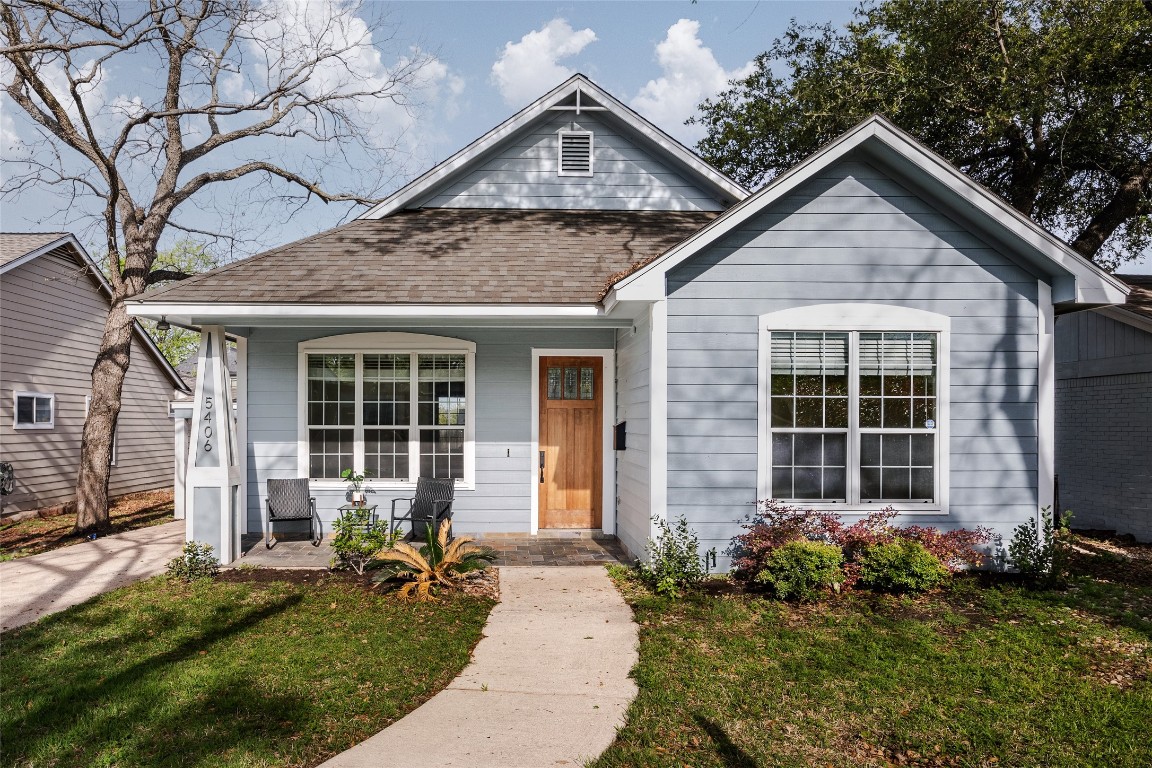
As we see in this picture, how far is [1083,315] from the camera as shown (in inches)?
417

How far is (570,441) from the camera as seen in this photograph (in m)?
9.02

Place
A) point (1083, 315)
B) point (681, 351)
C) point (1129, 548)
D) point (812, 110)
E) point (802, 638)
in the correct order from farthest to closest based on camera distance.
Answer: point (812, 110) < point (1083, 315) < point (1129, 548) < point (681, 351) < point (802, 638)

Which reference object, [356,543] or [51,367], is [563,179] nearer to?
[356,543]

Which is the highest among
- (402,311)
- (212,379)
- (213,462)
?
(402,311)

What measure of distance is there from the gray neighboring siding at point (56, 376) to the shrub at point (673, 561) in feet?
38.4

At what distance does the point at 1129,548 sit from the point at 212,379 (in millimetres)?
11964

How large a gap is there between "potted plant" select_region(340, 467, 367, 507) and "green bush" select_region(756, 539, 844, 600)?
494 cm

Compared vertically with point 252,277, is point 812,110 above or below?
above

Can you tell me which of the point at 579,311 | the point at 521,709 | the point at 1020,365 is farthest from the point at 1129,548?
the point at 521,709

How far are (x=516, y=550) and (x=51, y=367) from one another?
418 inches

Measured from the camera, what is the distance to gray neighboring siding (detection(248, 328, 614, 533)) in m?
8.78

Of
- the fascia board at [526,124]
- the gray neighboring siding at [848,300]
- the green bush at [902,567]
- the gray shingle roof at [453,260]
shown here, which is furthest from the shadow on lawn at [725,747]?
the fascia board at [526,124]

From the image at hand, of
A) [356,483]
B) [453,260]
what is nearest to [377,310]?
[453,260]

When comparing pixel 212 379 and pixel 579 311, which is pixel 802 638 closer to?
pixel 579 311
